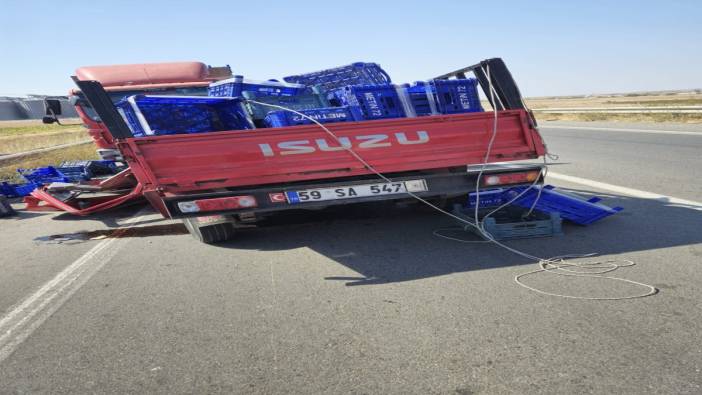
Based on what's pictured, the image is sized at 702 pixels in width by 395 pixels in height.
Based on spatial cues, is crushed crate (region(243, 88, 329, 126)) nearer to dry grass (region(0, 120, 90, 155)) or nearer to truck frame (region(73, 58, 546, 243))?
truck frame (region(73, 58, 546, 243))

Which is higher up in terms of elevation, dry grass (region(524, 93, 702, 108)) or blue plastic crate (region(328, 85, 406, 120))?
blue plastic crate (region(328, 85, 406, 120))

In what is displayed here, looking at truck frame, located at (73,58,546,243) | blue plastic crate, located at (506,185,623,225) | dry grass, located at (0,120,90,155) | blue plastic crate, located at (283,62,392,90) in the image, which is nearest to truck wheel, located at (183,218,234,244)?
truck frame, located at (73,58,546,243)

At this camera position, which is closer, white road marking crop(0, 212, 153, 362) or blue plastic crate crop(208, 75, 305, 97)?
white road marking crop(0, 212, 153, 362)

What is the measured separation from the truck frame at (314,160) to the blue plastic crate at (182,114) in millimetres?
637

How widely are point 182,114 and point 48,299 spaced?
2273 millimetres

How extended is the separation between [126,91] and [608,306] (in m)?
8.54

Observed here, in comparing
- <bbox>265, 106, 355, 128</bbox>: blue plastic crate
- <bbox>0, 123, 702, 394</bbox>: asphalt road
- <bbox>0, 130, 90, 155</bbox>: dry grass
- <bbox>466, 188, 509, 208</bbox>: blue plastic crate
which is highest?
<bbox>265, 106, 355, 128</bbox>: blue plastic crate

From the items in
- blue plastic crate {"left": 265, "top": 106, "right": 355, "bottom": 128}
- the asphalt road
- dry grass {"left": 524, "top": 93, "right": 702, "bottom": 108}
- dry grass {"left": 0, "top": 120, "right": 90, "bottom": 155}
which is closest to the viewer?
the asphalt road

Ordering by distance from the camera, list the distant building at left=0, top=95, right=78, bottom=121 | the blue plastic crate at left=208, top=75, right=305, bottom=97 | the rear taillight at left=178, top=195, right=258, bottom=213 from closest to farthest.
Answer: the rear taillight at left=178, top=195, right=258, bottom=213
the blue plastic crate at left=208, top=75, right=305, bottom=97
the distant building at left=0, top=95, right=78, bottom=121

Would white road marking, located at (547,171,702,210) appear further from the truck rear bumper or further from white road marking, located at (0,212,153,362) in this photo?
white road marking, located at (0,212,153,362)

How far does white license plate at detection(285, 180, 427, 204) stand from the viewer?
3.91 meters

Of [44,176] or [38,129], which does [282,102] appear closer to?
[44,176]

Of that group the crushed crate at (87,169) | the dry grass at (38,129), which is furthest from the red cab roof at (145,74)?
the dry grass at (38,129)

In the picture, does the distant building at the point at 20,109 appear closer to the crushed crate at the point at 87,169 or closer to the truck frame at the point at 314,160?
the crushed crate at the point at 87,169
